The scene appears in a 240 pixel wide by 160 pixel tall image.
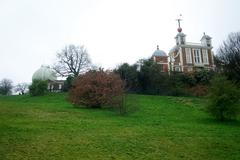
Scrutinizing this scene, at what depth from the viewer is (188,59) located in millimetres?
67438

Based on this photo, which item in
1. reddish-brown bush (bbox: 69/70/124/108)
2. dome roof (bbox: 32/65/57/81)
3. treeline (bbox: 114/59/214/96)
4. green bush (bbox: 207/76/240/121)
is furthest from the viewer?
dome roof (bbox: 32/65/57/81)

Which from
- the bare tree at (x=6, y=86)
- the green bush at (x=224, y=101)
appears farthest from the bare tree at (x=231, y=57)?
the bare tree at (x=6, y=86)

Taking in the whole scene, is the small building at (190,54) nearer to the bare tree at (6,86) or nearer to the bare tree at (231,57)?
the bare tree at (231,57)

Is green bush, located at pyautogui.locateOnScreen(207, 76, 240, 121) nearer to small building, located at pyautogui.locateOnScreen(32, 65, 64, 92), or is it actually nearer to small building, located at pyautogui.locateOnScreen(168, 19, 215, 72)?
small building, located at pyautogui.locateOnScreen(168, 19, 215, 72)

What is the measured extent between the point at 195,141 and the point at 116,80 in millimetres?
17220

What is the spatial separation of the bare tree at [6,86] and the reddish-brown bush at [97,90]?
55494 millimetres

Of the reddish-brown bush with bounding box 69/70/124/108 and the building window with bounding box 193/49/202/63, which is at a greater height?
the building window with bounding box 193/49/202/63

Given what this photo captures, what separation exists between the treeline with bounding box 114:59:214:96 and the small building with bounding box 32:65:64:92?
51.7 feet

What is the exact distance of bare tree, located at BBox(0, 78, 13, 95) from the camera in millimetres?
84481

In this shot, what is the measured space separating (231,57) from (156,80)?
12512 mm

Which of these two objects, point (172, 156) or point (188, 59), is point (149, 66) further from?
point (172, 156)

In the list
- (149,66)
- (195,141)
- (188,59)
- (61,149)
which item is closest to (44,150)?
(61,149)

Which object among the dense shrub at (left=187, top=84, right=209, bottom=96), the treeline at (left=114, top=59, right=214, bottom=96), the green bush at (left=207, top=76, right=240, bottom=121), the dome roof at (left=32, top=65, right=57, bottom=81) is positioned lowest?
the green bush at (left=207, top=76, right=240, bottom=121)

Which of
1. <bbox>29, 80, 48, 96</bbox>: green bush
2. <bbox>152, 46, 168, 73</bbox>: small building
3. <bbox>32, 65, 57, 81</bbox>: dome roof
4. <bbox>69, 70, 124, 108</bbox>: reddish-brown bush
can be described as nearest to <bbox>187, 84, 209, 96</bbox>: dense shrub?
<bbox>152, 46, 168, 73</bbox>: small building
